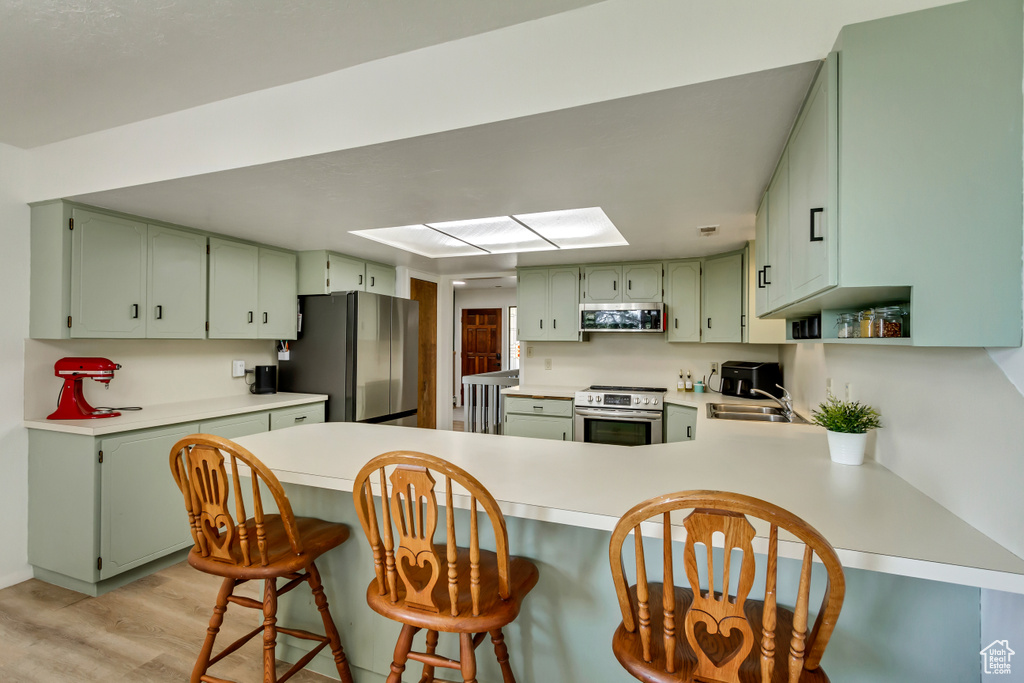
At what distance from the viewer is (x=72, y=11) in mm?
1490

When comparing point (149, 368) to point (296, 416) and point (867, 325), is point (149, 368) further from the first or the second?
point (867, 325)

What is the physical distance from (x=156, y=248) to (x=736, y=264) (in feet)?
13.4

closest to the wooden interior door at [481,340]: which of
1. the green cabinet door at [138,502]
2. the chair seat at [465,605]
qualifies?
the green cabinet door at [138,502]

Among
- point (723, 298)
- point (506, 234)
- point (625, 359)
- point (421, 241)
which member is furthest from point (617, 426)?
point (421, 241)

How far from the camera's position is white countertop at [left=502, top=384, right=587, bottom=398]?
423 cm

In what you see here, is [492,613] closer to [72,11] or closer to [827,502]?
[827,502]

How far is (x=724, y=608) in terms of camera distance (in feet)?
3.10

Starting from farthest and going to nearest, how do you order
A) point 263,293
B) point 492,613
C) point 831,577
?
point 263,293, point 492,613, point 831,577

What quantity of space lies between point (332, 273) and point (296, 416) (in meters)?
1.21

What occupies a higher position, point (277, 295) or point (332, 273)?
point (332, 273)

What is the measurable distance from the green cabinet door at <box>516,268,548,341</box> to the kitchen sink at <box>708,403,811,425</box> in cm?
175

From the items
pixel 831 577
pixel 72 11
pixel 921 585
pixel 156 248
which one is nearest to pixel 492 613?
pixel 831 577

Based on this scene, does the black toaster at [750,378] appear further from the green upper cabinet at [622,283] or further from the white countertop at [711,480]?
the white countertop at [711,480]

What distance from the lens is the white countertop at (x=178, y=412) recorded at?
2.54 meters
